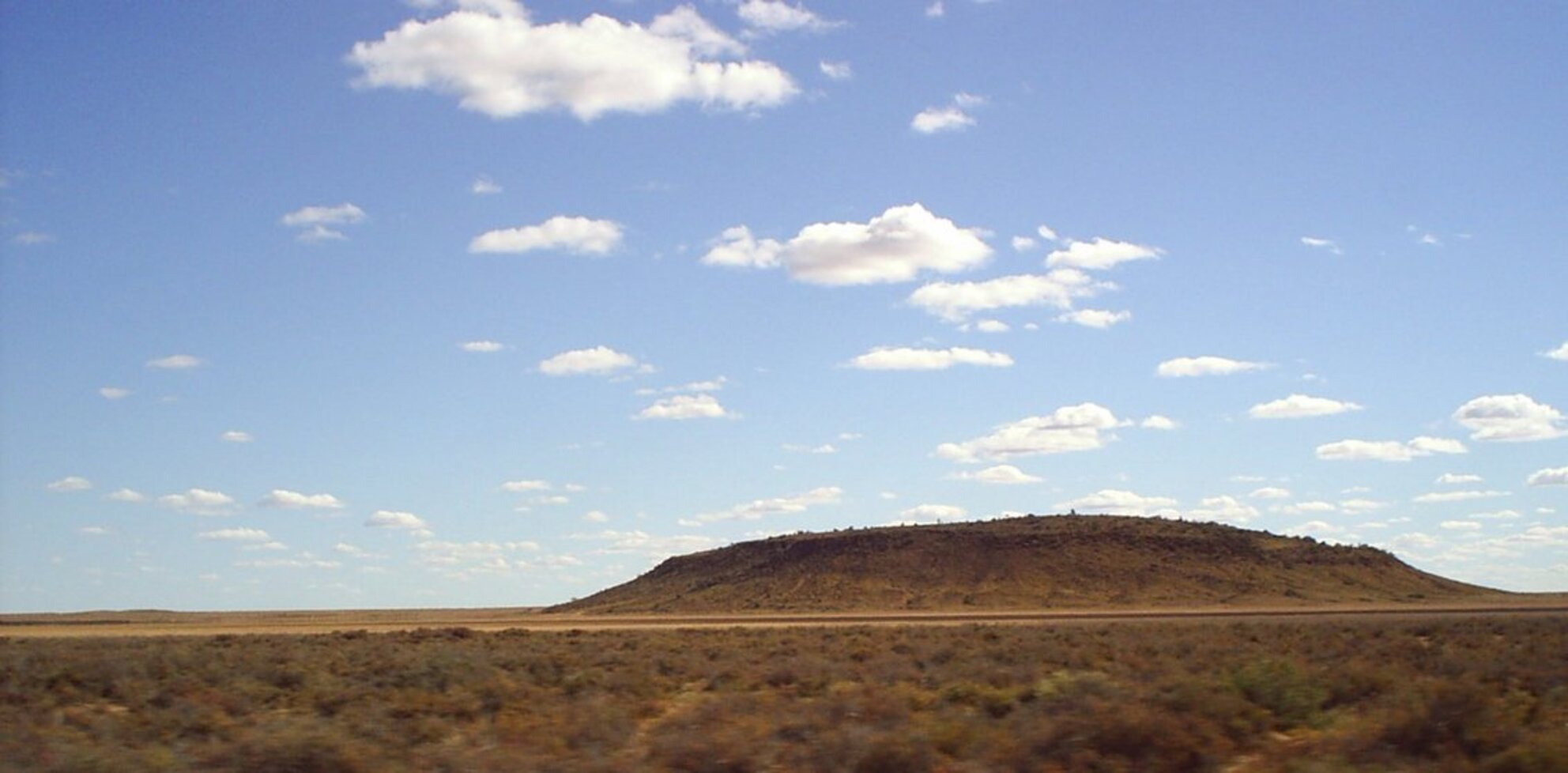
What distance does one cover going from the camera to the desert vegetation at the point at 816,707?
15156 millimetres

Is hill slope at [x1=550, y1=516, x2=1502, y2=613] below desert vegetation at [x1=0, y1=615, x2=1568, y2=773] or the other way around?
the other way around

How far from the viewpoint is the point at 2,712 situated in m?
21.2

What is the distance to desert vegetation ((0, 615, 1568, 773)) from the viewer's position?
49.7 feet

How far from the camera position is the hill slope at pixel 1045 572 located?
90.4m

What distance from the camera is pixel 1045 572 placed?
95.7 m

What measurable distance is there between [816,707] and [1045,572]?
3110 inches

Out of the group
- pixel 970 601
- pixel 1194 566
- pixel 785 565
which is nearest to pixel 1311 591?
pixel 1194 566

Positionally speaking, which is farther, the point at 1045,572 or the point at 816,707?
the point at 1045,572

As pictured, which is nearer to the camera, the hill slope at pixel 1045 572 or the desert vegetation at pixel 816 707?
the desert vegetation at pixel 816 707

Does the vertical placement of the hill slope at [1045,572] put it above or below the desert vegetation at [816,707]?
above

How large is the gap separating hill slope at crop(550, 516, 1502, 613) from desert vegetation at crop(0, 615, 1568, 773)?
55.9 meters

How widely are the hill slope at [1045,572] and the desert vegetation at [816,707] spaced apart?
55.9m

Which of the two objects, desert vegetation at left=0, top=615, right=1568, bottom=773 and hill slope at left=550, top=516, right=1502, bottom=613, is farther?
hill slope at left=550, top=516, right=1502, bottom=613

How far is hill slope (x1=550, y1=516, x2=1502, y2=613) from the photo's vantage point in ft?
297
